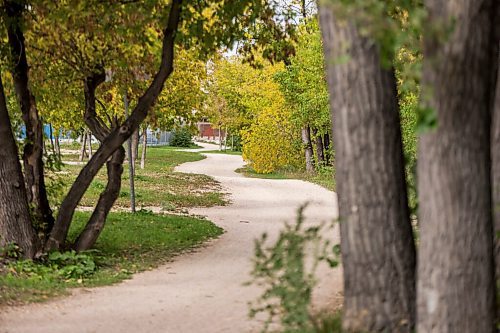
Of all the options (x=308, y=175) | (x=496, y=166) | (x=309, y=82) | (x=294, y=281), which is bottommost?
(x=308, y=175)

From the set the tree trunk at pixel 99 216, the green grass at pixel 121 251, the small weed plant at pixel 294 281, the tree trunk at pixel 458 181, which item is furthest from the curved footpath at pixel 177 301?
the tree trunk at pixel 458 181

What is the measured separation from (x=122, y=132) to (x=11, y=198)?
5.79 feet

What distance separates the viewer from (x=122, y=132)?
39.1 feet

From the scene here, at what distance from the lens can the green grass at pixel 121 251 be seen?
10.2 m

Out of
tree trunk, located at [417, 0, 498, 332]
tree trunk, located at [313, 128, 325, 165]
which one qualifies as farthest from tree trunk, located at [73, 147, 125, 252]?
tree trunk, located at [313, 128, 325, 165]

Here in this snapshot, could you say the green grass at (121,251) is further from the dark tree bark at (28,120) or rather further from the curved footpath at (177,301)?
the dark tree bark at (28,120)

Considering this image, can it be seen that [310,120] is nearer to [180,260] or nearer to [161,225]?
[161,225]

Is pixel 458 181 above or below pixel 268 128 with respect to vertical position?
below

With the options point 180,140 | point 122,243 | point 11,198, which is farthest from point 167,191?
point 180,140

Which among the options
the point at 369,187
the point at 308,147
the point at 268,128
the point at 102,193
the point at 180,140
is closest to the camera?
the point at 369,187

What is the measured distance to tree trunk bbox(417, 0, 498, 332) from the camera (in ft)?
15.6

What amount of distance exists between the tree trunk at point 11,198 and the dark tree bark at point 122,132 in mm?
528

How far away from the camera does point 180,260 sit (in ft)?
43.6

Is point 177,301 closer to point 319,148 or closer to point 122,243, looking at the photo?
point 122,243
